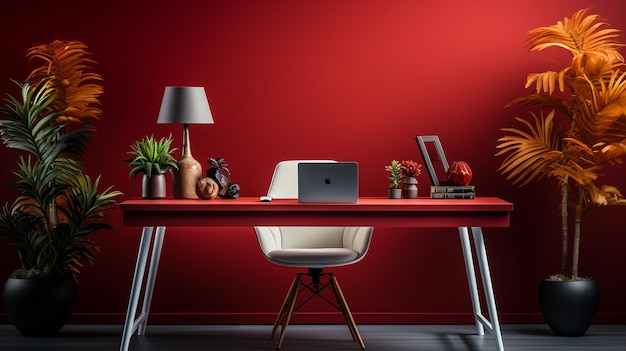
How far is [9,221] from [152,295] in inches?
37.6

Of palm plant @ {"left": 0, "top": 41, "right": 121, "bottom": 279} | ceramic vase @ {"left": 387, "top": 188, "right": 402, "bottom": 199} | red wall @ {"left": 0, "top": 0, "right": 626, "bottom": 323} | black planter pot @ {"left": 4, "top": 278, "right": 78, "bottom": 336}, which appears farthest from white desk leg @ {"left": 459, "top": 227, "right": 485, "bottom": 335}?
black planter pot @ {"left": 4, "top": 278, "right": 78, "bottom": 336}

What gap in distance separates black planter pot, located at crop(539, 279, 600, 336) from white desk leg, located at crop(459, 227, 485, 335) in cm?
38

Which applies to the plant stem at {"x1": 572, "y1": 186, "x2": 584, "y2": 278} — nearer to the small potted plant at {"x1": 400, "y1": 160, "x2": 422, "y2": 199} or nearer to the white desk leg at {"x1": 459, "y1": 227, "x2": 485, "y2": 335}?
the white desk leg at {"x1": 459, "y1": 227, "x2": 485, "y2": 335}

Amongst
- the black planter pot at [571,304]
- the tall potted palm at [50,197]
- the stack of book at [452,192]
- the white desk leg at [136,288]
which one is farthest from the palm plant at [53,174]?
the black planter pot at [571,304]

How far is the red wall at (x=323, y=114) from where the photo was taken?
195 inches

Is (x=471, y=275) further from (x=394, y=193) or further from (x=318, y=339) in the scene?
(x=318, y=339)

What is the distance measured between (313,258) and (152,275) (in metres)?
0.95

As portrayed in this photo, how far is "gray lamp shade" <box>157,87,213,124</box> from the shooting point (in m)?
4.29

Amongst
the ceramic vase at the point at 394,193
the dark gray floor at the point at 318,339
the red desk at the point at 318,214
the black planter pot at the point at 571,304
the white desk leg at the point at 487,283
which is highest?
the ceramic vase at the point at 394,193

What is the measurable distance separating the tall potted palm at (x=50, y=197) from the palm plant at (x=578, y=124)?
232 cm

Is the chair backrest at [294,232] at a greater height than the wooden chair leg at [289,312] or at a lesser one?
greater

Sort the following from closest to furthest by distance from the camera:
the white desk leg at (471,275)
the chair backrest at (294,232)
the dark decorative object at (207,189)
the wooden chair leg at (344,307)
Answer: the dark decorative object at (207,189), the wooden chair leg at (344,307), the white desk leg at (471,275), the chair backrest at (294,232)

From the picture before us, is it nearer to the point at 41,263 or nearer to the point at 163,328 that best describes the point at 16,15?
the point at 41,263

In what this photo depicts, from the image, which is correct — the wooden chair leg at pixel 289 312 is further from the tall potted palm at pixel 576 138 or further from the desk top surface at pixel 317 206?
the tall potted palm at pixel 576 138
